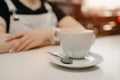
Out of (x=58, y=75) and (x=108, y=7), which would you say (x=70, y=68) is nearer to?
(x=58, y=75)

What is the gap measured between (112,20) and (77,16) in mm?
292

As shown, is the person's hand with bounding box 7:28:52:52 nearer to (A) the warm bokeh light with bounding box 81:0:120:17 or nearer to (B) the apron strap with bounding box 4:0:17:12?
(B) the apron strap with bounding box 4:0:17:12

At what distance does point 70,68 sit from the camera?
0.67m

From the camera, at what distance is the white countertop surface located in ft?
1.99

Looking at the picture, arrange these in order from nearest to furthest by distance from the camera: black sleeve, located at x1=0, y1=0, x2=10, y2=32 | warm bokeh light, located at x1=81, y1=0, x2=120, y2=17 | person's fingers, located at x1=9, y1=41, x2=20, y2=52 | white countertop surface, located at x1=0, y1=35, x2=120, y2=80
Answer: white countertop surface, located at x1=0, y1=35, x2=120, y2=80 → person's fingers, located at x1=9, y1=41, x2=20, y2=52 → black sleeve, located at x1=0, y1=0, x2=10, y2=32 → warm bokeh light, located at x1=81, y1=0, x2=120, y2=17

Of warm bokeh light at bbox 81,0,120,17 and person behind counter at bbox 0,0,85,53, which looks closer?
person behind counter at bbox 0,0,85,53

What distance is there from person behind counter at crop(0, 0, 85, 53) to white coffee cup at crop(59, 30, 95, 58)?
29 cm

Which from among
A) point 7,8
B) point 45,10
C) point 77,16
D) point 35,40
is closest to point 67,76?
point 35,40

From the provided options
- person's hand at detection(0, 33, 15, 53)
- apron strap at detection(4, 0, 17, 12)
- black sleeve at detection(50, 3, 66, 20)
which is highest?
apron strap at detection(4, 0, 17, 12)

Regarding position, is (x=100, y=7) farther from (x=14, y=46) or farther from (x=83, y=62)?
(x=83, y=62)

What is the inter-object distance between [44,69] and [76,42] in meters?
0.12

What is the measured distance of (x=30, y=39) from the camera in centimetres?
97

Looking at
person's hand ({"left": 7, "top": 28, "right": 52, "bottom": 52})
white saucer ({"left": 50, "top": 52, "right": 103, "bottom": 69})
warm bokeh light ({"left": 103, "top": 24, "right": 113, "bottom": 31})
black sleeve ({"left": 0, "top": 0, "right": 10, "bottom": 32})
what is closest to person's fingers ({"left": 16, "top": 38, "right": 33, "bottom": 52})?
person's hand ({"left": 7, "top": 28, "right": 52, "bottom": 52})

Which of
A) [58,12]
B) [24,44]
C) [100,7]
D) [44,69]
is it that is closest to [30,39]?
[24,44]
